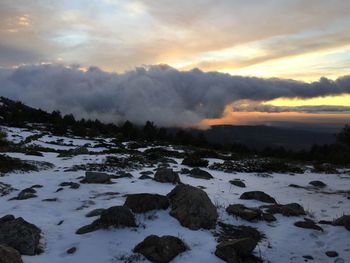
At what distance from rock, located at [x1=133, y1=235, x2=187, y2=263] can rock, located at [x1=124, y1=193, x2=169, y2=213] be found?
2447 mm

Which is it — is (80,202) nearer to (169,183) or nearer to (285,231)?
(169,183)

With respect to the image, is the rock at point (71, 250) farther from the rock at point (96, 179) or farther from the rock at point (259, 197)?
the rock at point (96, 179)

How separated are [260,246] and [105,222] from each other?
4.49 metres

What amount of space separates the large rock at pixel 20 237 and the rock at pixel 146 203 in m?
3.19

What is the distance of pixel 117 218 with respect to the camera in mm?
10367

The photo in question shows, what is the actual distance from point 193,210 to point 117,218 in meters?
2.36

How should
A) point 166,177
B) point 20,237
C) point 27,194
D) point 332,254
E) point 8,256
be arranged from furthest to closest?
point 166,177 < point 27,194 < point 332,254 < point 20,237 < point 8,256

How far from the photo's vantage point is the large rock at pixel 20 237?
8781 mm

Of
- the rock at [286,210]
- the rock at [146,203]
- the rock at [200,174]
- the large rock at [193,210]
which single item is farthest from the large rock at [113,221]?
the rock at [200,174]

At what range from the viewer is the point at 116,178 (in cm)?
2017

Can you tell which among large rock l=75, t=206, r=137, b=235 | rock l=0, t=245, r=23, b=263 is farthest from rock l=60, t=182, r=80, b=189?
rock l=0, t=245, r=23, b=263

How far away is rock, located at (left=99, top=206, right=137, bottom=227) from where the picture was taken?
406 inches

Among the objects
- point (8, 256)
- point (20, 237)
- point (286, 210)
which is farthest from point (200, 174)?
point (8, 256)

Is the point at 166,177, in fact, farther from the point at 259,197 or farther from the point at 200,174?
the point at 259,197
